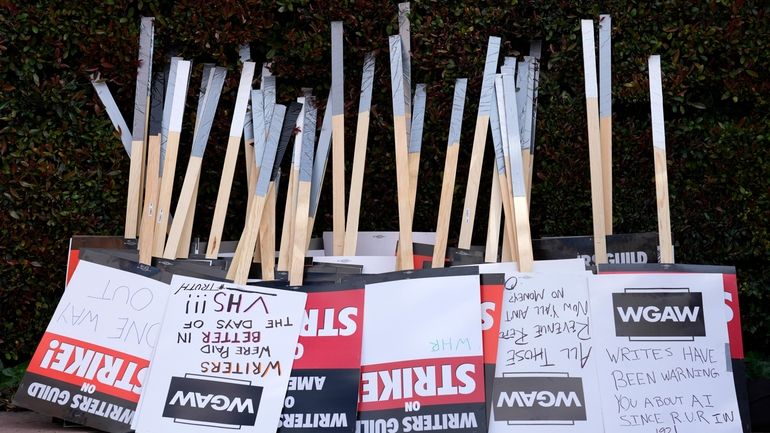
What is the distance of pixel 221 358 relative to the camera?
12.8ft

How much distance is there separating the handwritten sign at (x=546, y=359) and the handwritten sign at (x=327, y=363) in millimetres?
601

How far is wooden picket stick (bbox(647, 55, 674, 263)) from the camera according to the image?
13.2ft

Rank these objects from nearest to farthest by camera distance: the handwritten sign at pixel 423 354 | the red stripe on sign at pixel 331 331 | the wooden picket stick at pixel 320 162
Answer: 1. the handwritten sign at pixel 423 354
2. the red stripe on sign at pixel 331 331
3. the wooden picket stick at pixel 320 162

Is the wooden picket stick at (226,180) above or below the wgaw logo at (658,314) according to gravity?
above

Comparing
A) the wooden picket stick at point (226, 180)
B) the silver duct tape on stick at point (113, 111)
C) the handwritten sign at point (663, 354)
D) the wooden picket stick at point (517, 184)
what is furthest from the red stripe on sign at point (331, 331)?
the silver duct tape on stick at point (113, 111)

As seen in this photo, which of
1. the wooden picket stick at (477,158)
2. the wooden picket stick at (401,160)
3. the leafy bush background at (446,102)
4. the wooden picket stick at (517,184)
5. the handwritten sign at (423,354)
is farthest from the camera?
the leafy bush background at (446,102)

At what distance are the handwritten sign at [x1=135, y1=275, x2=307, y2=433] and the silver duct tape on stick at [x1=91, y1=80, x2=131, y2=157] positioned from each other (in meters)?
0.98

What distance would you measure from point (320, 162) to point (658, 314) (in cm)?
169

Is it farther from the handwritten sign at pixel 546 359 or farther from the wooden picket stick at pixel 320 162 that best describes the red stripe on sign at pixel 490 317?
the wooden picket stick at pixel 320 162

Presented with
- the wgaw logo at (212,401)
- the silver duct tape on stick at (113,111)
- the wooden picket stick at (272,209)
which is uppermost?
the silver duct tape on stick at (113,111)

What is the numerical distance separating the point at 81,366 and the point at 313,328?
101 centimetres

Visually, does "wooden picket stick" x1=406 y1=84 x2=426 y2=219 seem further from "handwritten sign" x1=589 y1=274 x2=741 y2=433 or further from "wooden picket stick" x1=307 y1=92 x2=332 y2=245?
"handwritten sign" x1=589 y1=274 x2=741 y2=433

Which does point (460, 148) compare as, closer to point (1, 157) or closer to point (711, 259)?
point (711, 259)

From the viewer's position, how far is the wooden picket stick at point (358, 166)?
436cm
